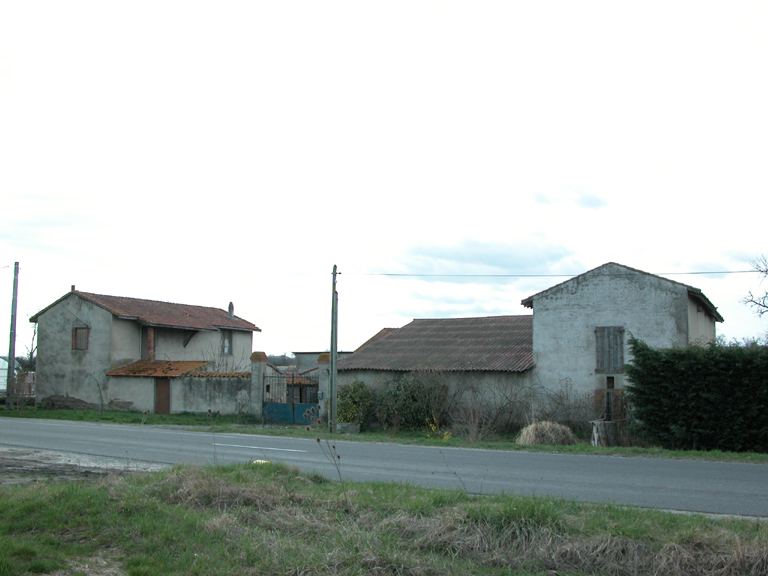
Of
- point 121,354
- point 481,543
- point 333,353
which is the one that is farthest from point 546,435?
point 121,354

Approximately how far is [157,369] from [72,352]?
620cm

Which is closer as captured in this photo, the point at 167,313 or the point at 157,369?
the point at 157,369

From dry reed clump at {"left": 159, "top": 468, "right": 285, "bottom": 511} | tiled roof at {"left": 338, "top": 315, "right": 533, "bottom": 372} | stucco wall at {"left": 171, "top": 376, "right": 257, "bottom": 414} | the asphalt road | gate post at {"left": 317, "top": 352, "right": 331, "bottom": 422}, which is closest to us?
dry reed clump at {"left": 159, "top": 468, "right": 285, "bottom": 511}

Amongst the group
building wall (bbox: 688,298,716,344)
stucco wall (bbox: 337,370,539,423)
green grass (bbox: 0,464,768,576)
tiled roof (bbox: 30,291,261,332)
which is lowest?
green grass (bbox: 0,464,768,576)

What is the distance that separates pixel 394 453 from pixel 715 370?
30.0 ft

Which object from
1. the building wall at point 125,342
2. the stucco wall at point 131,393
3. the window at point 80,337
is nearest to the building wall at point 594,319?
the stucco wall at point 131,393

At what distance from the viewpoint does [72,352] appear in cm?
3738

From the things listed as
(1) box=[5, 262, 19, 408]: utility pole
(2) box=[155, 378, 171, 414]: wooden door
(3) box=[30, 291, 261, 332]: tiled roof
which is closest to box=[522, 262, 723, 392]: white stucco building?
(2) box=[155, 378, 171, 414]: wooden door

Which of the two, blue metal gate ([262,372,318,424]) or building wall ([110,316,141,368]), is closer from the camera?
blue metal gate ([262,372,318,424])

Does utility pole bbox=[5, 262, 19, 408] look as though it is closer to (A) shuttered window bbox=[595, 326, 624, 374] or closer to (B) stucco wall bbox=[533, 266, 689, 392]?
(B) stucco wall bbox=[533, 266, 689, 392]

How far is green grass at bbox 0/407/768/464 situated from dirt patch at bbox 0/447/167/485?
1218mm

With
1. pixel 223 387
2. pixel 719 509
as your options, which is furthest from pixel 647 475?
pixel 223 387

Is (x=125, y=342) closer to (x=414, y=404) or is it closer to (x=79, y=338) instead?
(x=79, y=338)

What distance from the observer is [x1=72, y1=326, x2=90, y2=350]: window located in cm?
3709
